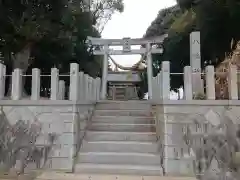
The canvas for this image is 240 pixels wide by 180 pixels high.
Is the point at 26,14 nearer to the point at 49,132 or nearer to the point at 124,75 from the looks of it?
the point at 49,132

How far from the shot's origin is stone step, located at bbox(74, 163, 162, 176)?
598 cm

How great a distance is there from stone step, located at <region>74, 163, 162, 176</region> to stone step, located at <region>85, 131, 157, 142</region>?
94 cm

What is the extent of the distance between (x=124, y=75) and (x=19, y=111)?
30.7 ft

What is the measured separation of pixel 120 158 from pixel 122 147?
371 mm

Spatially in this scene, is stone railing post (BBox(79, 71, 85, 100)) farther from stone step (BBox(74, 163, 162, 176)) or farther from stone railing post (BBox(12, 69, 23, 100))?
stone step (BBox(74, 163, 162, 176))

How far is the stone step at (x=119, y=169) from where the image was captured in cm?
598

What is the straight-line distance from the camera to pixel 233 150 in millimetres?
5719

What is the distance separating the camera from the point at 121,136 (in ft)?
23.0

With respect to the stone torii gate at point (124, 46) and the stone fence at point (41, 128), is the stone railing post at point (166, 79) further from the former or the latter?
the stone torii gate at point (124, 46)

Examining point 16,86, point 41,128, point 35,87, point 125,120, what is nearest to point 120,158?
point 125,120

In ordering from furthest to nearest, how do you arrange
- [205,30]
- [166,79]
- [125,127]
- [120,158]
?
[205,30], [125,127], [120,158], [166,79]

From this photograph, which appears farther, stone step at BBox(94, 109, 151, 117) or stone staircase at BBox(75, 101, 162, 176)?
stone step at BBox(94, 109, 151, 117)

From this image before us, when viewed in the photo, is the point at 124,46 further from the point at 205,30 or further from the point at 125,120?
the point at 125,120

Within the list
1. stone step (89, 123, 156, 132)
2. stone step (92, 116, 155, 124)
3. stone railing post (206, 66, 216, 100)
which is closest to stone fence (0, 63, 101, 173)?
stone step (89, 123, 156, 132)
